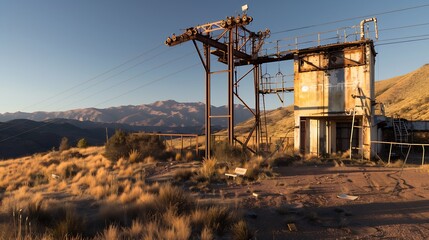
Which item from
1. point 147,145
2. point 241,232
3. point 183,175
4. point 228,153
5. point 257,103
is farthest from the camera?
point 257,103

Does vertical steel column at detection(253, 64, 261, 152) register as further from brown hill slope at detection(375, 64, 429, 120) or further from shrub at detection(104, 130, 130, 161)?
brown hill slope at detection(375, 64, 429, 120)

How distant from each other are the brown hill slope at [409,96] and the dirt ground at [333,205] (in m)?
36.5

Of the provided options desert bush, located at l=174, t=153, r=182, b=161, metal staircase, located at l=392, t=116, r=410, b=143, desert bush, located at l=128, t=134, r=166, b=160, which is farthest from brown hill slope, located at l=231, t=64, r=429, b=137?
desert bush, located at l=174, t=153, r=182, b=161

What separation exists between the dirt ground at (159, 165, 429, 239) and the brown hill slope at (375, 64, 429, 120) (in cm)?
3654

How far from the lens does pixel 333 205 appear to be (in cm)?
843

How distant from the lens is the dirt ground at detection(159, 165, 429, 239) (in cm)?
643

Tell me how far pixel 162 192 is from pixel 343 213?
16.1ft

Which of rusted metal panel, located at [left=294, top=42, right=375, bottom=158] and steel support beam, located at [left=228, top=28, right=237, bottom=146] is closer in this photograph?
steel support beam, located at [left=228, top=28, right=237, bottom=146]

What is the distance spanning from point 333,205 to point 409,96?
7198 cm

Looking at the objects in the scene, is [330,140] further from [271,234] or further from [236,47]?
[271,234]

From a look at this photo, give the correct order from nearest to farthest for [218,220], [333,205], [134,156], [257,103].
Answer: [218,220], [333,205], [134,156], [257,103]

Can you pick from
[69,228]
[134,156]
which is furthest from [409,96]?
[69,228]

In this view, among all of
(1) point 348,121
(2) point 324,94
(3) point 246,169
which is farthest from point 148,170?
(1) point 348,121

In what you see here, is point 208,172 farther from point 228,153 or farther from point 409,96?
point 409,96
